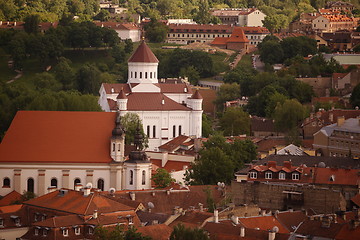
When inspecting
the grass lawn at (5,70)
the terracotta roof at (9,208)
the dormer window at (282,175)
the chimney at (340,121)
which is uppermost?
the dormer window at (282,175)

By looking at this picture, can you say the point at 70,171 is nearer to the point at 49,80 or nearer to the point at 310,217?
the point at 310,217

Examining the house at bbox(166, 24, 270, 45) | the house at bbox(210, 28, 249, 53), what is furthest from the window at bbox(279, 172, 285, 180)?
the house at bbox(166, 24, 270, 45)

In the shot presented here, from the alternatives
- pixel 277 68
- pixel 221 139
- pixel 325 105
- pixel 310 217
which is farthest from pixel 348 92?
pixel 310 217

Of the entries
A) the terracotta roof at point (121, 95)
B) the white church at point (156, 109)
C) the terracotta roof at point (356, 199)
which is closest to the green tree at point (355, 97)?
the white church at point (156, 109)

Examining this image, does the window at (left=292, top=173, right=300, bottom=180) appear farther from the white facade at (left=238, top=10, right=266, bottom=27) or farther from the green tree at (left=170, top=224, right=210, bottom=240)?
the white facade at (left=238, top=10, right=266, bottom=27)

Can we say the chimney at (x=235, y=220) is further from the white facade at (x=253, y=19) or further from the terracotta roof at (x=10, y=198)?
the white facade at (x=253, y=19)

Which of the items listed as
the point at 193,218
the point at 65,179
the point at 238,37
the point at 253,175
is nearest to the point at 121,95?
the point at 65,179
